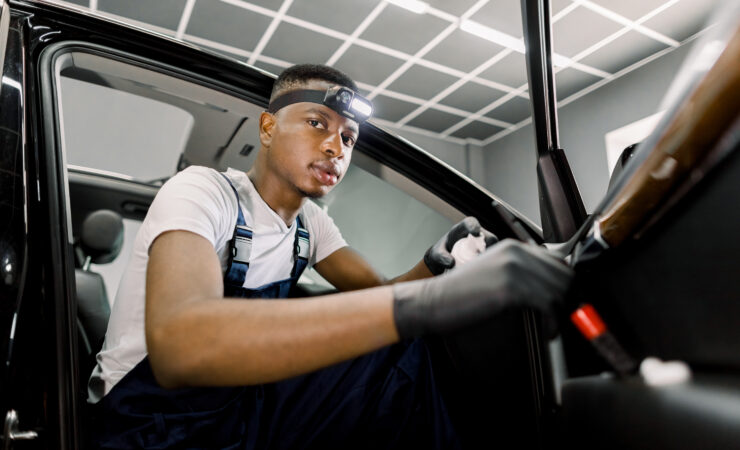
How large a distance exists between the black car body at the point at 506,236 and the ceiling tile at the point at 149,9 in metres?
3.75

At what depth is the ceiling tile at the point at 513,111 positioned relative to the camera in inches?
252

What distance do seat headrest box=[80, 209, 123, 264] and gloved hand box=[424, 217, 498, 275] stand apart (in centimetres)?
139

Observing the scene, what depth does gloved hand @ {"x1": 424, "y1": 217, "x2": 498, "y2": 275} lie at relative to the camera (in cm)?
105

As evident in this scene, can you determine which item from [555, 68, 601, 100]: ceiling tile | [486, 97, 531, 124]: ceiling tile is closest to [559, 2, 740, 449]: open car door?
[555, 68, 601, 100]: ceiling tile

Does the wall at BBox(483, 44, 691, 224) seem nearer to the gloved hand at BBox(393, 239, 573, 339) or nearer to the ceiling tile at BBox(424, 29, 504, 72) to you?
the ceiling tile at BBox(424, 29, 504, 72)

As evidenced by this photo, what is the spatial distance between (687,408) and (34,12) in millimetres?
1402

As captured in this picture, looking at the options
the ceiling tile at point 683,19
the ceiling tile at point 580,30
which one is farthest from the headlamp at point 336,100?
the ceiling tile at point 683,19

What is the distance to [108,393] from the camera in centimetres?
96

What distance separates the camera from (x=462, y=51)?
5.28 metres

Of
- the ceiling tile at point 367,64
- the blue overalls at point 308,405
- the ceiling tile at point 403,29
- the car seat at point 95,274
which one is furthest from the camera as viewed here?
the ceiling tile at point 367,64

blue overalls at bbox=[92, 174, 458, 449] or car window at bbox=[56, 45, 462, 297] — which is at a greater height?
→ car window at bbox=[56, 45, 462, 297]

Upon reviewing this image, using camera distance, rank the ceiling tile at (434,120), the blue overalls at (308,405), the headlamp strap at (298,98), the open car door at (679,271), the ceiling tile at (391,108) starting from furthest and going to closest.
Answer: the ceiling tile at (434,120) → the ceiling tile at (391,108) → the headlamp strap at (298,98) → the blue overalls at (308,405) → the open car door at (679,271)

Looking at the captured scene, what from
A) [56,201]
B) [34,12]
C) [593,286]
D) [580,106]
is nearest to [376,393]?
[593,286]

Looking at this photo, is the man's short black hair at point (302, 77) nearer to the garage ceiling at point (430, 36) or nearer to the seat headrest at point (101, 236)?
the seat headrest at point (101, 236)
